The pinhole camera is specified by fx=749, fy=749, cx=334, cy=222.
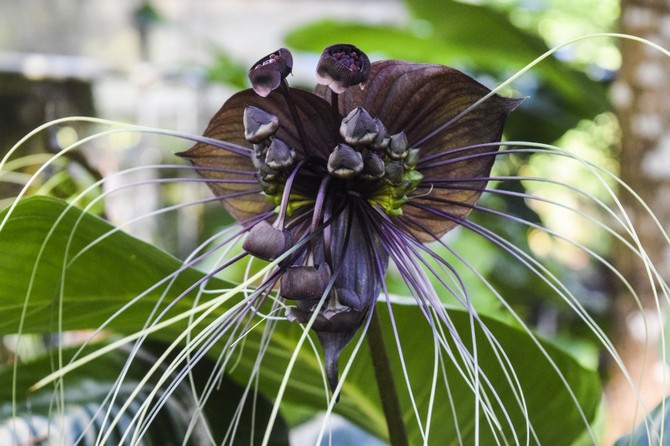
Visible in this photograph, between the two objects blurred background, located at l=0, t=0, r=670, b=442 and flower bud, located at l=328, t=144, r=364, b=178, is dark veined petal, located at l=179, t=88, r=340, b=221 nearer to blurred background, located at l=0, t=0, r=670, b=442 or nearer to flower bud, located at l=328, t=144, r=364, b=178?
flower bud, located at l=328, t=144, r=364, b=178

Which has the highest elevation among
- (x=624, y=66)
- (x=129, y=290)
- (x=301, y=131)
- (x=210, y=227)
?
(x=624, y=66)

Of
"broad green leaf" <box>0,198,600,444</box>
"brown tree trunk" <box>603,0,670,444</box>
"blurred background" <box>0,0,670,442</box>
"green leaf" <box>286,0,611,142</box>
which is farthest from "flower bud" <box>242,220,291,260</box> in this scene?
"green leaf" <box>286,0,611,142</box>

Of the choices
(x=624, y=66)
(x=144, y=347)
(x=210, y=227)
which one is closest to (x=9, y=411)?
(x=144, y=347)

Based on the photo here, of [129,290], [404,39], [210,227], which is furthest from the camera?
[210,227]

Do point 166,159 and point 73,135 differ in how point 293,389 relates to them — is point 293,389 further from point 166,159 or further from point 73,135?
point 166,159

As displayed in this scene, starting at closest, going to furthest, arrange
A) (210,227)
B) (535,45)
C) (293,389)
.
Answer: (293,389) < (535,45) < (210,227)

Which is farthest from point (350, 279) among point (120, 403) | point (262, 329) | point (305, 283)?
point (120, 403)

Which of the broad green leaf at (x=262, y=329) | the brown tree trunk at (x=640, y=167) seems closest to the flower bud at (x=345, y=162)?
the broad green leaf at (x=262, y=329)
